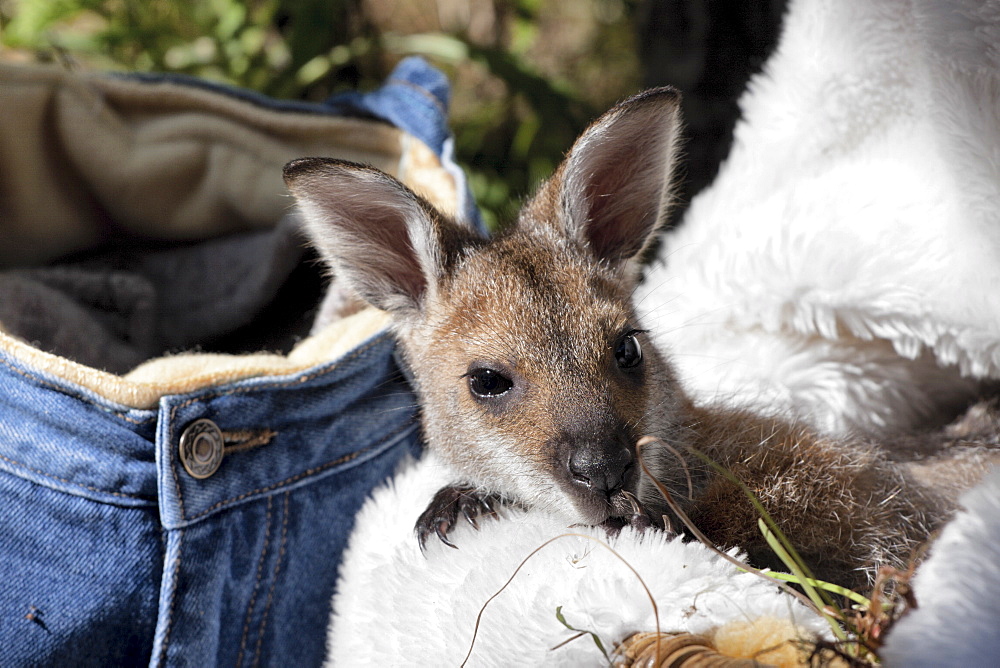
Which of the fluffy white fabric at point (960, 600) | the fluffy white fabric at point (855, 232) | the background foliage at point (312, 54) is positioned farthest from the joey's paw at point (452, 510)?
the background foliage at point (312, 54)

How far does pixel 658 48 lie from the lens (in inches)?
135

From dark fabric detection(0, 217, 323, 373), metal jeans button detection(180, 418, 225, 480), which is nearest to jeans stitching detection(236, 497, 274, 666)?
metal jeans button detection(180, 418, 225, 480)

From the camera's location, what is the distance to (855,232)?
1706 mm

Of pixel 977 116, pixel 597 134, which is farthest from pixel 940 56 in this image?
pixel 597 134

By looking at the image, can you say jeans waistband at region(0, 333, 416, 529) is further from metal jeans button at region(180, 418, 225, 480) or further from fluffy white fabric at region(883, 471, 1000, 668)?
fluffy white fabric at region(883, 471, 1000, 668)

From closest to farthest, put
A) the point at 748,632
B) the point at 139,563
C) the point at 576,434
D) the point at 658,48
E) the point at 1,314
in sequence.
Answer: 1. the point at 748,632
2. the point at 576,434
3. the point at 139,563
4. the point at 1,314
5. the point at 658,48

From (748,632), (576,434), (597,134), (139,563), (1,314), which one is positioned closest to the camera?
(748,632)

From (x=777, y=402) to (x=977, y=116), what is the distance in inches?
28.2

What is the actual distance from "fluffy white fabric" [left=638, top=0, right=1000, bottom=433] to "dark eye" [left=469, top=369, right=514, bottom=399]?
0.48 m

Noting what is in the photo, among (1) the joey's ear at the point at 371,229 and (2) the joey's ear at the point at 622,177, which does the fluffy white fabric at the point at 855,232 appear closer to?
(2) the joey's ear at the point at 622,177

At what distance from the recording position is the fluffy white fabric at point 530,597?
104cm

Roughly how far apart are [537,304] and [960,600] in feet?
2.80

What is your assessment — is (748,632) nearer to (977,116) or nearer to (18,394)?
(977,116)

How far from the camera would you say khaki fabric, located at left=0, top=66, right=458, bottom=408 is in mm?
2104
